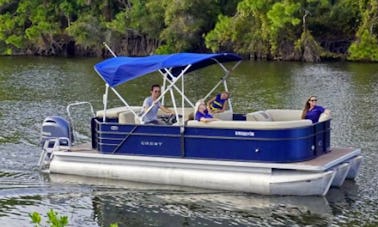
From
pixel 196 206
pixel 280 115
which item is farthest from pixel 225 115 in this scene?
pixel 196 206

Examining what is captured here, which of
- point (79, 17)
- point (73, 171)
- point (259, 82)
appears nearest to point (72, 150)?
point (73, 171)

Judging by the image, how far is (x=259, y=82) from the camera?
3816 centimetres

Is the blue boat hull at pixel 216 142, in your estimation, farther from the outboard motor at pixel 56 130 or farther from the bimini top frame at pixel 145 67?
the outboard motor at pixel 56 130

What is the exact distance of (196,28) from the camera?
5806 cm

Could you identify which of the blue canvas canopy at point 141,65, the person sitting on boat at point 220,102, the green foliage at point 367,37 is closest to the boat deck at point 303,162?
the blue canvas canopy at point 141,65

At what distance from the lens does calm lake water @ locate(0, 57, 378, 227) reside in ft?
48.3

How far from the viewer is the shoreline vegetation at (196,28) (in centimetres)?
5222

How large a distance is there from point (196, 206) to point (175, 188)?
1211mm

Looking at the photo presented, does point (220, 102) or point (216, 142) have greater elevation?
point (220, 102)

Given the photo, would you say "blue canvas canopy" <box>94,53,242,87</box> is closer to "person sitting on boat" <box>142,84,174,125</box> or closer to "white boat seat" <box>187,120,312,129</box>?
"person sitting on boat" <box>142,84,174,125</box>

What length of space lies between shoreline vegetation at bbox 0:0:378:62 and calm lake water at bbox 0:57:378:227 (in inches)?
574

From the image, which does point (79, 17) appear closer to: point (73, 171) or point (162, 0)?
point (162, 0)

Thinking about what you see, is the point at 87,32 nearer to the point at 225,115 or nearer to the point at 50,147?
the point at 50,147

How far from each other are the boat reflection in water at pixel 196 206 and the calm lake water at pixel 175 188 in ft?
0.06
